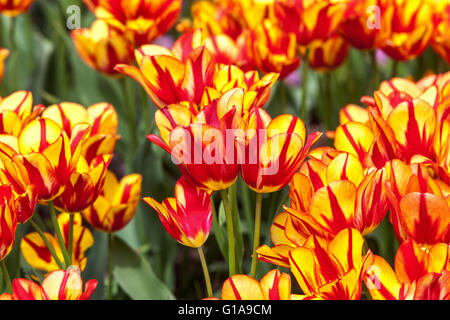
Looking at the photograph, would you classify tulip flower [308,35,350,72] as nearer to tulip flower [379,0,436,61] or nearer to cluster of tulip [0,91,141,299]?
tulip flower [379,0,436,61]

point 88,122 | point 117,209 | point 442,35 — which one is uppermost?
point 442,35

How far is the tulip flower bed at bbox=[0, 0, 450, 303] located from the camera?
56cm

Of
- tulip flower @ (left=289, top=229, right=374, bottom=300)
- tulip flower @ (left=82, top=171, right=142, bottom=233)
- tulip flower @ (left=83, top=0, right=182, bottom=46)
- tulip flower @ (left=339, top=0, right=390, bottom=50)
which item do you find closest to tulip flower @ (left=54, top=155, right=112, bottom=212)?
tulip flower @ (left=82, top=171, right=142, bottom=233)

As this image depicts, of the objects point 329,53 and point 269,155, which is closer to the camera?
point 269,155

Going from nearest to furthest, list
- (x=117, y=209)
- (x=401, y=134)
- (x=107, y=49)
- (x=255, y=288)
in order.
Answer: (x=255, y=288) → (x=401, y=134) → (x=117, y=209) → (x=107, y=49)

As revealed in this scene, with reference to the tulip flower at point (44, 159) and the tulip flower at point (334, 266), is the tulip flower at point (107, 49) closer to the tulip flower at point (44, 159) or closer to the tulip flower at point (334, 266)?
the tulip flower at point (44, 159)

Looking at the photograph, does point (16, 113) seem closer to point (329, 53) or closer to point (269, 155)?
point (269, 155)

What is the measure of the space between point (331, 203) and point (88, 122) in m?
0.30

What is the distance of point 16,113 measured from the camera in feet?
2.38

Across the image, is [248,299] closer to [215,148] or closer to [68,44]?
[215,148]

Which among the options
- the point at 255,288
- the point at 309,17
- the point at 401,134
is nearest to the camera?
the point at 255,288

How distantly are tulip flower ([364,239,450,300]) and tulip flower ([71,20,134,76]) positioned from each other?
602 millimetres

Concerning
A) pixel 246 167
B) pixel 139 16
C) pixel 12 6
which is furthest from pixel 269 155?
pixel 12 6

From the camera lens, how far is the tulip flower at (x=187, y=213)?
2.03ft
